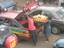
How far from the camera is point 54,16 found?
13789 millimetres

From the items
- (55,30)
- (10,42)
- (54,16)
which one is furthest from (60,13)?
(10,42)

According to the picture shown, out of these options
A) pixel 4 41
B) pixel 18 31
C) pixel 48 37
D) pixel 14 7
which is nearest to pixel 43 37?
pixel 48 37

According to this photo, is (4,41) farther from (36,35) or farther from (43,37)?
(43,37)

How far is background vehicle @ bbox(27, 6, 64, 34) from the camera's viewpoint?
45.3 ft

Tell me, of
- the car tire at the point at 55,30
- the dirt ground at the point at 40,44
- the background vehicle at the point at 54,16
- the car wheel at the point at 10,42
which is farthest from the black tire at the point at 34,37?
the car wheel at the point at 10,42

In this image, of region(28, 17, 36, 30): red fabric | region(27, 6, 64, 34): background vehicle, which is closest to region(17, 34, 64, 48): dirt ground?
region(28, 17, 36, 30): red fabric

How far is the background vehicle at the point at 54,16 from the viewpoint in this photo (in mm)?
13820

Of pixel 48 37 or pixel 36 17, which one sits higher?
pixel 36 17

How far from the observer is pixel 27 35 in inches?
472

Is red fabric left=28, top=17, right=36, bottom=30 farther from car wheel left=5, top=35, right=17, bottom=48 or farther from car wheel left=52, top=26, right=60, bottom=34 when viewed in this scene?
car wheel left=5, top=35, right=17, bottom=48

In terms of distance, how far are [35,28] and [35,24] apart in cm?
43

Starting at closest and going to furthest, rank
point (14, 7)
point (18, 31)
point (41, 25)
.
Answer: point (18, 31) < point (41, 25) < point (14, 7)

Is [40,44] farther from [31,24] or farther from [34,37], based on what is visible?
[31,24]

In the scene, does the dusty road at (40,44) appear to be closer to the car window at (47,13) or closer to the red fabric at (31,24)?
the red fabric at (31,24)
